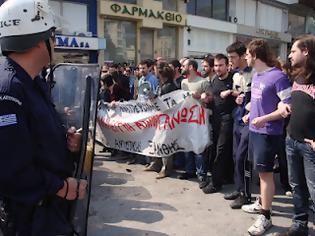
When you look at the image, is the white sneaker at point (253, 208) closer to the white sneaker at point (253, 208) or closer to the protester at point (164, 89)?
the white sneaker at point (253, 208)

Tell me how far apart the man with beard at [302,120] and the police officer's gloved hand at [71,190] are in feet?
7.17

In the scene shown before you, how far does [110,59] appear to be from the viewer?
62.2 feet

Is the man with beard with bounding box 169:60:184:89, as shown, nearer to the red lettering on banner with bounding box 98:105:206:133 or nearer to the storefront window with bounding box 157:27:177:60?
the red lettering on banner with bounding box 98:105:206:133

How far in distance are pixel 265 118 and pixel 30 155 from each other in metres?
2.69

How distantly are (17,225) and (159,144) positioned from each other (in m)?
4.35

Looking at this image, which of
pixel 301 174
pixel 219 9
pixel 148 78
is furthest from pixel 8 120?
pixel 219 9

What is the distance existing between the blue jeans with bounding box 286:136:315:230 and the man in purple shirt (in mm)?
288

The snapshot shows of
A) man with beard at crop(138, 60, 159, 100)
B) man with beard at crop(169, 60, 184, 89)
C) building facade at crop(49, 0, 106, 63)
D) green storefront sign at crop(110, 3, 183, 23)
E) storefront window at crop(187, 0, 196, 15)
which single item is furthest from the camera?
storefront window at crop(187, 0, 196, 15)

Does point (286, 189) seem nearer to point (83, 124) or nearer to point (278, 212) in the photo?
point (278, 212)

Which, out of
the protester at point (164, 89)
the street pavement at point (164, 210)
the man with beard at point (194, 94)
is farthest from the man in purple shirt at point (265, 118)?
the protester at point (164, 89)

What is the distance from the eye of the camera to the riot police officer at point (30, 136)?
66.7 inches

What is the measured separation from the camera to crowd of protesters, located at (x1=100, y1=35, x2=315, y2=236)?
3490 mm

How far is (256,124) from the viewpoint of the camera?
396 cm

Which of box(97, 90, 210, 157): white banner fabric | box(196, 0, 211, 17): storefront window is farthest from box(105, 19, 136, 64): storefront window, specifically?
box(97, 90, 210, 157): white banner fabric
